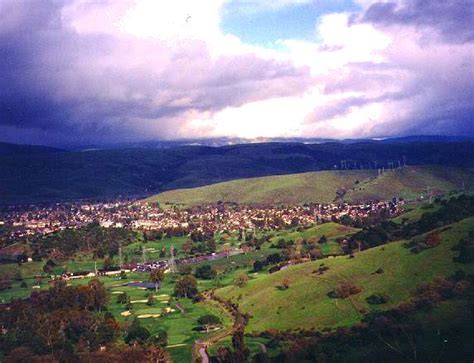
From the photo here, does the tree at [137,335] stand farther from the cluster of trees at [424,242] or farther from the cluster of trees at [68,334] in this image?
the cluster of trees at [424,242]

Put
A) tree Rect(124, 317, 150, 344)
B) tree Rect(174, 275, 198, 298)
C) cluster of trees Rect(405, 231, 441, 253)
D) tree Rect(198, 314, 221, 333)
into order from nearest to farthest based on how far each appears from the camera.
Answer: tree Rect(124, 317, 150, 344) < tree Rect(198, 314, 221, 333) < cluster of trees Rect(405, 231, 441, 253) < tree Rect(174, 275, 198, 298)

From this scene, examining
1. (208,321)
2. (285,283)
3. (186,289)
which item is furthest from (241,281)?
(208,321)

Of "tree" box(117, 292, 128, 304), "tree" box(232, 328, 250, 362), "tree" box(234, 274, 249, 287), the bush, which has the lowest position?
"tree" box(117, 292, 128, 304)

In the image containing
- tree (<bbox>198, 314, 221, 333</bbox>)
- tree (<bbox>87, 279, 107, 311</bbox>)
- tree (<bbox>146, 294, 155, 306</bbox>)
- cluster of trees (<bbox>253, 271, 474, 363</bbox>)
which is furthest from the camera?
tree (<bbox>146, 294, 155, 306</bbox>)

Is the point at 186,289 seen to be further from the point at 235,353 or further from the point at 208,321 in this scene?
the point at 235,353

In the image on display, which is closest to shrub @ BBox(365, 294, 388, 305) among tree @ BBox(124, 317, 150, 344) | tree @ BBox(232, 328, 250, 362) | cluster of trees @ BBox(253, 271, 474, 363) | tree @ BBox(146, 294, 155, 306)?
cluster of trees @ BBox(253, 271, 474, 363)

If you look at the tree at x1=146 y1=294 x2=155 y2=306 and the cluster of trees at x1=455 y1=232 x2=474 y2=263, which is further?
the tree at x1=146 y1=294 x2=155 y2=306

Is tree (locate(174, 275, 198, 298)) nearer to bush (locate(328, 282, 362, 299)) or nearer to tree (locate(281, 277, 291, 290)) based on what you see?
tree (locate(281, 277, 291, 290))
